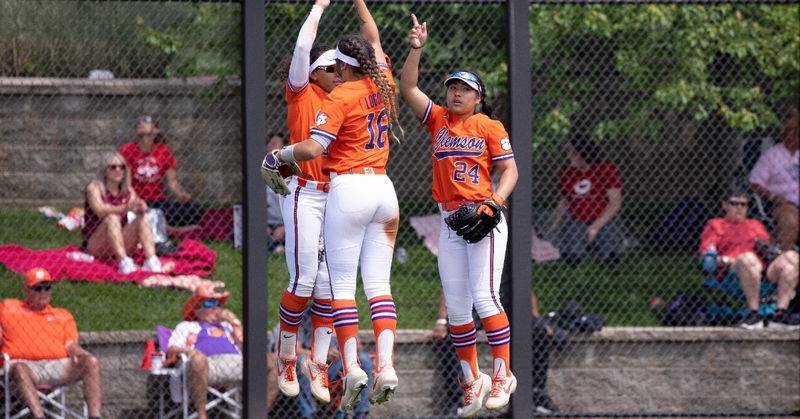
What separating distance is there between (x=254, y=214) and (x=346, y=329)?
1726mm

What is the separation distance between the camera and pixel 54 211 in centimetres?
833

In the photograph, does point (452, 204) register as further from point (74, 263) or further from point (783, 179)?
point (783, 179)

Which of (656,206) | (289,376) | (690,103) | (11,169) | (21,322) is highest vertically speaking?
(690,103)

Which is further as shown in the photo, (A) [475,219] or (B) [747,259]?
(B) [747,259]

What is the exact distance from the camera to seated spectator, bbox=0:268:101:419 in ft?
A: 25.0

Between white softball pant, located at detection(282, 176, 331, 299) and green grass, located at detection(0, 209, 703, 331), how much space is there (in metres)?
2.25

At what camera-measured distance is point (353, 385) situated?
5.60 metres

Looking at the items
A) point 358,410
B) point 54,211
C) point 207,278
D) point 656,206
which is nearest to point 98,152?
point 54,211

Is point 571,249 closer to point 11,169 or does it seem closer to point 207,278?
point 207,278

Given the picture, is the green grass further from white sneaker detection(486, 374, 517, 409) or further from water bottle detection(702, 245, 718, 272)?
white sneaker detection(486, 374, 517, 409)

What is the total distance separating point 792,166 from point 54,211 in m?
5.48

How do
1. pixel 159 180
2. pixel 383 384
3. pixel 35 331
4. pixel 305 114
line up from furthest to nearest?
1. pixel 159 180
2. pixel 35 331
3. pixel 305 114
4. pixel 383 384

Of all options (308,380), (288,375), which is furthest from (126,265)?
(288,375)

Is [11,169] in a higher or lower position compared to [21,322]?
higher
